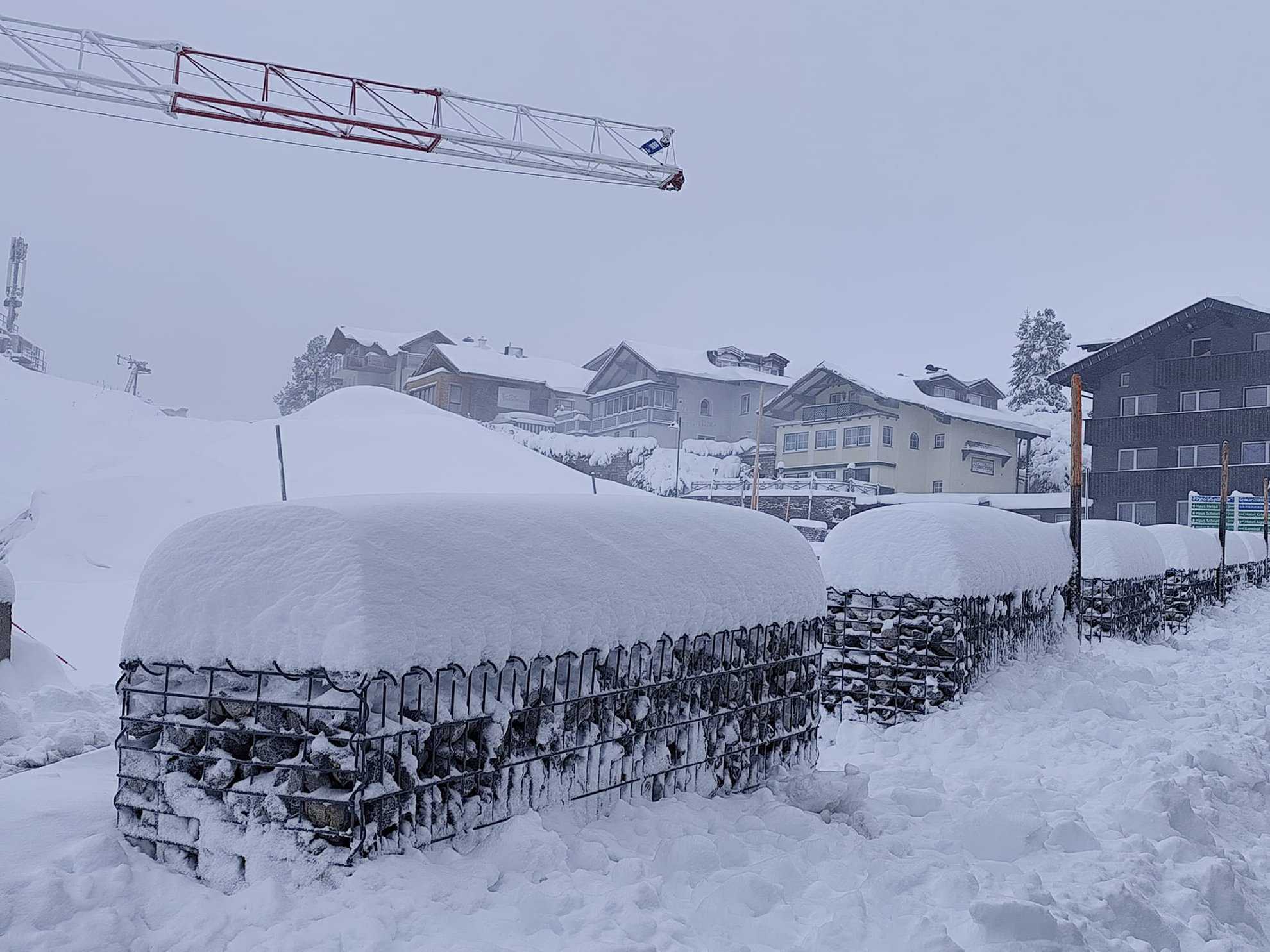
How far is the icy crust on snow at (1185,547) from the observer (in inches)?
703

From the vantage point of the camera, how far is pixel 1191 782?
235 inches

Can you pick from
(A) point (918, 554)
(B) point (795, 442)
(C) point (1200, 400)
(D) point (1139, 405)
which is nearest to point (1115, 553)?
(A) point (918, 554)

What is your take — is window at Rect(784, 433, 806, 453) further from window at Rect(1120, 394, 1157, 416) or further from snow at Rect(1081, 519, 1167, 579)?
snow at Rect(1081, 519, 1167, 579)

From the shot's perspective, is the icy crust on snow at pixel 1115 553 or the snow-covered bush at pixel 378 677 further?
the icy crust on snow at pixel 1115 553

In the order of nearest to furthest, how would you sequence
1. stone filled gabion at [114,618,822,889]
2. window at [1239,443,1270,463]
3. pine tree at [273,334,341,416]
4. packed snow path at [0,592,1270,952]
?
packed snow path at [0,592,1270,952] → stone filled gabion at [114,618,822,889] → window at [1239,443,1270,463] → pine tree at [273,334,341,416]

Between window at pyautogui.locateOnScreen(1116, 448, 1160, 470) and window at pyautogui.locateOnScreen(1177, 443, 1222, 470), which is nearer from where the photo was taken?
window at pyautogui.locateOnScreen(1177, 443, 1222, 470)

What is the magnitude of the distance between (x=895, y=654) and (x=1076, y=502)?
6521mm

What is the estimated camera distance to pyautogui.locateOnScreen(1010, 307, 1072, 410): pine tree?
63.2 meters

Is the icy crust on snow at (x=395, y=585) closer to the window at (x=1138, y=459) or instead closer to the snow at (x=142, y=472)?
the snow at (x=142, y=472)

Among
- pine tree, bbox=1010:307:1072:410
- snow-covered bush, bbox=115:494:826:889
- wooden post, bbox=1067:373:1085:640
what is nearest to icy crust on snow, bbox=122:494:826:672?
snow-covered bush, bbox=115:494:826:889

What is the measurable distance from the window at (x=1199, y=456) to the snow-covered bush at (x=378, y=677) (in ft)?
136

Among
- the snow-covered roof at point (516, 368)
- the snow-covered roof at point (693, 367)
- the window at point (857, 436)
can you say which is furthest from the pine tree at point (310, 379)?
the window at point (857, 436)

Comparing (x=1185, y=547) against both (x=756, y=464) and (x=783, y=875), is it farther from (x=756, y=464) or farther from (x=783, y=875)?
(x=756, y=464)

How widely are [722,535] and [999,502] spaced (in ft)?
132
